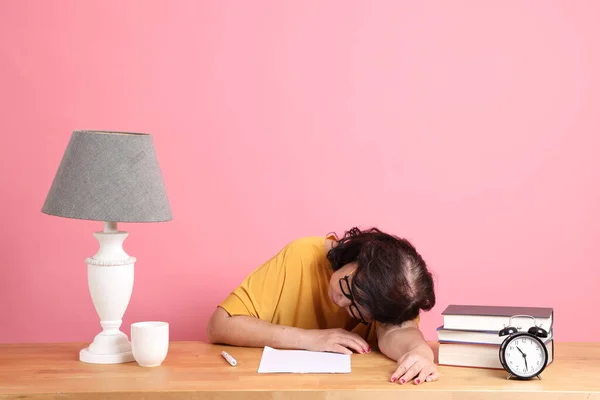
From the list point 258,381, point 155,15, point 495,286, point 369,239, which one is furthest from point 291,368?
point 155,15

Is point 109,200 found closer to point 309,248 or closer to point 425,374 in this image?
point 309,248

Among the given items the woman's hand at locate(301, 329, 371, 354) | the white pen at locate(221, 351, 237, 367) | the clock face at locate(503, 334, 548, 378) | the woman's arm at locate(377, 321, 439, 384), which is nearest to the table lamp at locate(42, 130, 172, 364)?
the white pen at locate(221, 351, 237, 367)

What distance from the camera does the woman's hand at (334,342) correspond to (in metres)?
1.99

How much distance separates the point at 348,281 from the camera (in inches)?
78.8

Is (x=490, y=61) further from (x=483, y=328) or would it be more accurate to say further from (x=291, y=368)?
(x=291, y=368)

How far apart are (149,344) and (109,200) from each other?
0.33m

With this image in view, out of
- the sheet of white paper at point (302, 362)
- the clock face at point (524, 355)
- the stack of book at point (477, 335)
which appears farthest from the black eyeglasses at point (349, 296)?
the clock face at point (524, 355)

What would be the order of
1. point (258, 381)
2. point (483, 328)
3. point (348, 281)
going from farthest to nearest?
point (348, 281), point (483, 328), point (258, 381)

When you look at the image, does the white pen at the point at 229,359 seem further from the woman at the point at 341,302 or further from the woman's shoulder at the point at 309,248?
the woman's shoulder at the point at 309,248

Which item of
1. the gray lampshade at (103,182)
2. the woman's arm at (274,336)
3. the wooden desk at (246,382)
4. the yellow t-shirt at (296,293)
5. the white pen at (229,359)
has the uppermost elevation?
the gray lampshade at (103,182)

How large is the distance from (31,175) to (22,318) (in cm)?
49

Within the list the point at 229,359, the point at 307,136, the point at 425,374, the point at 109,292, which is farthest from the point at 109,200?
the point at 307,136

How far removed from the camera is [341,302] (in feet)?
6.67

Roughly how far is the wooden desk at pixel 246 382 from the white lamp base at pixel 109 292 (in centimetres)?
4
